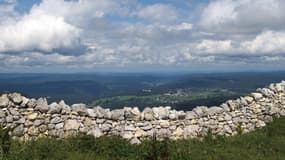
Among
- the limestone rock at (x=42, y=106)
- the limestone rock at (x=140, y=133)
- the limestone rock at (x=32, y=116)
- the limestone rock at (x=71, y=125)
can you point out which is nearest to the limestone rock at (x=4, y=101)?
the limestone rock at (x=32, y=116)

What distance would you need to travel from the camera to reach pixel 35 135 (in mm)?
14594

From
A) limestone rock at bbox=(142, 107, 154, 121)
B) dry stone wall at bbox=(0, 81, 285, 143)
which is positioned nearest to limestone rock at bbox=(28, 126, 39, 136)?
dry stone wall at bbox=(0, 81, 285, 143)

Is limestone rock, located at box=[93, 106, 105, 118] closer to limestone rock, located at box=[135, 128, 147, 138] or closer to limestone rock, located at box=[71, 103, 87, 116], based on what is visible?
limestone rock, located at box=[71, 103, 87, 116]

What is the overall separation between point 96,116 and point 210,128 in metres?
5.04

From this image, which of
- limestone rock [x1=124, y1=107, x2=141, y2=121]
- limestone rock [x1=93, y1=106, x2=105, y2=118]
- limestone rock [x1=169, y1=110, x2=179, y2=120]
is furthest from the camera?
limestone rock [x1=169, y1=110, x2=179, y2=120]

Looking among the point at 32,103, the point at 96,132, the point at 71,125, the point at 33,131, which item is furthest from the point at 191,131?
the point at 32,103

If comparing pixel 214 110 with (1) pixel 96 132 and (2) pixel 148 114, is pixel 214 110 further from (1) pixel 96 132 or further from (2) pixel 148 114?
(1) pixel 96 132

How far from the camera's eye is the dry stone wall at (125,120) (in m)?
14.6

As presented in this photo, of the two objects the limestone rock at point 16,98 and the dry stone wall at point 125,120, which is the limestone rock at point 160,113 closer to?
the dry stone wall at point 125,120

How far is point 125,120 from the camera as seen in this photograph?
15.7 meters

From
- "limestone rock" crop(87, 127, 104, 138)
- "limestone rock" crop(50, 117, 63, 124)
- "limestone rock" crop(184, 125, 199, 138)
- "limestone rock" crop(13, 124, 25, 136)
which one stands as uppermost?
"limestone rock" crop(50, 117, 63, 124)

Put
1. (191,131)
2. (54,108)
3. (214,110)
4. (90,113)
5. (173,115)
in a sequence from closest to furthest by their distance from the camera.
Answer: (54,108)
(90,113)
(191,131)
(173,115)
(214,110)

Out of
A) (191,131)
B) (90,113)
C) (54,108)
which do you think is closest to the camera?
(54,108)

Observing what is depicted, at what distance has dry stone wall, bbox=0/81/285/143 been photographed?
1465 centimetres
